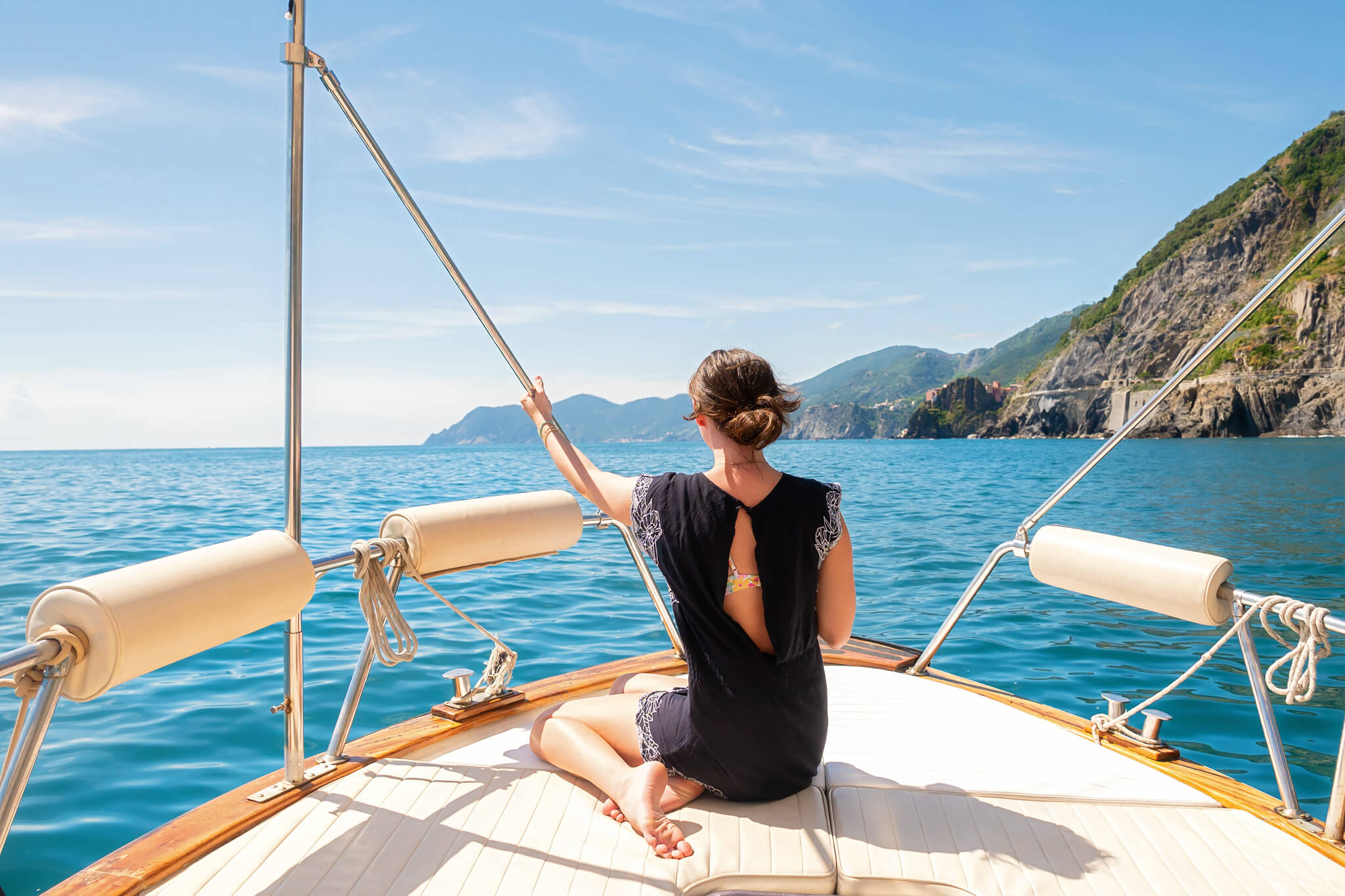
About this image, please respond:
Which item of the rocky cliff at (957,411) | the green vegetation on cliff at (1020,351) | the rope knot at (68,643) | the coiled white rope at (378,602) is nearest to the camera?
the rope knot at (68,643)

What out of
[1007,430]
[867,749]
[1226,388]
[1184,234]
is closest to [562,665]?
[867,749]

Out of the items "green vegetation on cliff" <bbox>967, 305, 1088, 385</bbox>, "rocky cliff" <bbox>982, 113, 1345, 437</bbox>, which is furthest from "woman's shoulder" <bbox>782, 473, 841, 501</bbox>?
"green vegetation on cliff" <bbox>967, 305, 1088, 385</bbox>

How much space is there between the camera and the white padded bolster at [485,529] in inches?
76.8

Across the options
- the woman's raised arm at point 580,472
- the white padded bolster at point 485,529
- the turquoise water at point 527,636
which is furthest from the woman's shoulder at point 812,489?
the turquoise water at point 527,636

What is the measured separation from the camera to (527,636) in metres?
5.21

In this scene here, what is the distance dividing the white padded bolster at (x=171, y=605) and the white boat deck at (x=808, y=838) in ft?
1.39

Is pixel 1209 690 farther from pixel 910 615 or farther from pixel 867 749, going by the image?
pixel 867 749

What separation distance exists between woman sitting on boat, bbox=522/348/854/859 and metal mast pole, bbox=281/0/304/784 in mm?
649

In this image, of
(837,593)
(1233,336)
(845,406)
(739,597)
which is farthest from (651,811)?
(845,406)

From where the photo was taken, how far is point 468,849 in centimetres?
152

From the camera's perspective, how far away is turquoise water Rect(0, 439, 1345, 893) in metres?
3.16

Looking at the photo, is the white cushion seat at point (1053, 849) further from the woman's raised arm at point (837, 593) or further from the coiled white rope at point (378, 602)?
the coiled white rope at point (378, 602)

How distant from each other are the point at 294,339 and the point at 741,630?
1105 millimetres

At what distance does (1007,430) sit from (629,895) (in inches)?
3186
